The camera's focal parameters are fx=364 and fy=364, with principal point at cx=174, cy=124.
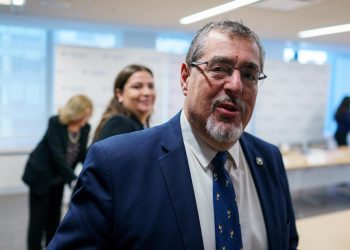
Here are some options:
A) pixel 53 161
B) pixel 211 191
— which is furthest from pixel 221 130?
pixel 53 161

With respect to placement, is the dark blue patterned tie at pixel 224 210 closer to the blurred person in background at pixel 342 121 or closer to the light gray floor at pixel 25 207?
the light gray floor at pixel 25 207

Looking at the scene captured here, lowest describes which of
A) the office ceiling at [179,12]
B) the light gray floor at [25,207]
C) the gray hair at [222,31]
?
the light gray floor at [25,207]

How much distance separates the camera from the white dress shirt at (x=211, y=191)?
1.06 m

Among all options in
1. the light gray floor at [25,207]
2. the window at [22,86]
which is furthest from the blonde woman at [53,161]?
the window at [22,86]

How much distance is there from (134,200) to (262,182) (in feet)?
1.56

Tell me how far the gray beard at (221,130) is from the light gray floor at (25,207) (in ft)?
10.7

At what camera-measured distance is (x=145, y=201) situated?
0.99 meters

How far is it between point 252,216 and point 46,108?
578cm

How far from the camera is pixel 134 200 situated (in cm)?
98

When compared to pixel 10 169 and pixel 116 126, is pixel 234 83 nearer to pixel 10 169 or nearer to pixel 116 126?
pixel 116 126

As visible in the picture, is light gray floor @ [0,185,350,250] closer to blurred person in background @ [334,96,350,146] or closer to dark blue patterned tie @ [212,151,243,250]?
blurred person in background @ [334,96,350,146]

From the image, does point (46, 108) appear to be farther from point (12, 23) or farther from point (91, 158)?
point (91, 158)

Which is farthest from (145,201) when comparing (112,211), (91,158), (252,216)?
(252,216)

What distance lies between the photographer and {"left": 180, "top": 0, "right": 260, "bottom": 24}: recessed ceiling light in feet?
13.2
